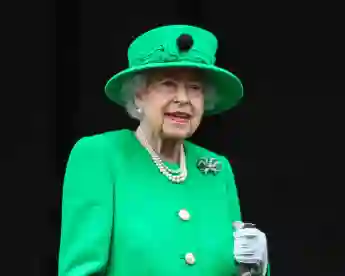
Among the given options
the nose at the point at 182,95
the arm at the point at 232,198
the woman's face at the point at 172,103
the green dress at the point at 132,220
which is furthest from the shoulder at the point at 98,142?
the arm at the point at 232,198

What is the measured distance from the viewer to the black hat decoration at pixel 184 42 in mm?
2512

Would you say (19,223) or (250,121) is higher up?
(250,121)

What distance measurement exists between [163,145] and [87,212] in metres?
0.32

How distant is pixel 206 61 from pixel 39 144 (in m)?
1.29

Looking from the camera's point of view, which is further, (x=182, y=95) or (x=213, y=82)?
(x=213, y=82)

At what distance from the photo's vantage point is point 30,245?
145 inches

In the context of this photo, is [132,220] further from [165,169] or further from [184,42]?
[184,42]

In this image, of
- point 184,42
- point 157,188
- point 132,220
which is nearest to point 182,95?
point 184,42

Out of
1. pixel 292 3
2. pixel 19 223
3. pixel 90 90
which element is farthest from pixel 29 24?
pixel 292 3

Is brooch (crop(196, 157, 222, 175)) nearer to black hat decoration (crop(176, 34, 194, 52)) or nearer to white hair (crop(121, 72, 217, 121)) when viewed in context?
white hair (crop(121, 72, 217, 121))

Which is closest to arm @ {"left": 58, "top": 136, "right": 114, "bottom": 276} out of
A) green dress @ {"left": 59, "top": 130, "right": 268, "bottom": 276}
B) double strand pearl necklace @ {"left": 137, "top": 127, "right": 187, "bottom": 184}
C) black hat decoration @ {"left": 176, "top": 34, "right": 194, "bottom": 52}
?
green dress @ {"left": 59, "top": 130, "right": 268, "bottom": 276}

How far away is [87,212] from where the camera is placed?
2422 millimetres

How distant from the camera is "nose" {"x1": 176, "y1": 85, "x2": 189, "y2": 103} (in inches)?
98.2

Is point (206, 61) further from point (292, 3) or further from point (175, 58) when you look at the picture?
point (292, 3)
